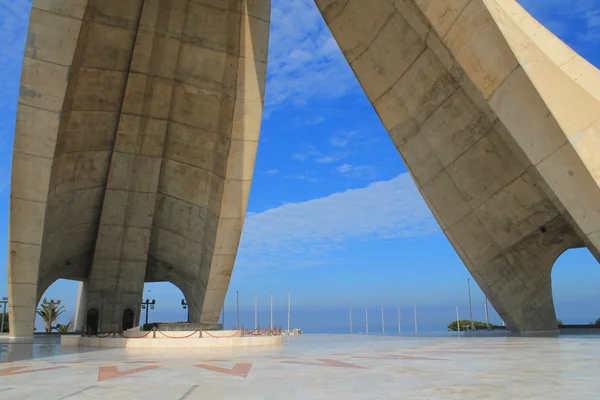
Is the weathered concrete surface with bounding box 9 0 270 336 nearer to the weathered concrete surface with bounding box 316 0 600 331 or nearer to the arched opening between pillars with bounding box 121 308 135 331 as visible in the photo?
the arched opening between pillars with bounding box 121 308 135 331

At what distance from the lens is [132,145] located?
21891 millimetres

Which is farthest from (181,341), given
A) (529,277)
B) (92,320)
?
(92,320)

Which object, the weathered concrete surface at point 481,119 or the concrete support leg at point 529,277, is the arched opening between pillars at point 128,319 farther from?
the concrete support leg at point 529,277

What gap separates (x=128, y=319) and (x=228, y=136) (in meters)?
11.4

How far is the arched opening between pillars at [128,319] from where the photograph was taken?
2542cm

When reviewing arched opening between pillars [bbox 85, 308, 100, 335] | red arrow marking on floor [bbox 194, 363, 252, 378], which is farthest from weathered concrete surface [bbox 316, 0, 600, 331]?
arched opening between pillars [bbox 85, 308, 100, 335]

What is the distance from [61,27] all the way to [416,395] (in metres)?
16.0

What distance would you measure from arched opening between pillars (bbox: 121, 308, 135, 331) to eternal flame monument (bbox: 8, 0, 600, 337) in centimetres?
12

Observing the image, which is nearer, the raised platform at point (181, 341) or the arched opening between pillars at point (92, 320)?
the raised platform at point (181, 341)

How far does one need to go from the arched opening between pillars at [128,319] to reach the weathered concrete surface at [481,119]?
53.5 ft

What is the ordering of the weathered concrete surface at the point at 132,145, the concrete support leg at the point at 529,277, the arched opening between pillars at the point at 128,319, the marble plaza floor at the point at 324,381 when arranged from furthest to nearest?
the arched opening between pillars at the point at 128,319 → the weathered concrete surface at the point at 132,145 → the concrete support leg at the point at 529,277 → the marble plaza floor at the point at 324,381

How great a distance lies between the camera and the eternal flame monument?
36.3 feet

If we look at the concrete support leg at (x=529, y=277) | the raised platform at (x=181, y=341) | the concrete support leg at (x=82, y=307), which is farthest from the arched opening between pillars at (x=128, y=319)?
the concrete support leg at (x=529, y=277)

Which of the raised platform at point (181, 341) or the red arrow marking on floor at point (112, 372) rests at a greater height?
the raised platform at point (181, 341)
